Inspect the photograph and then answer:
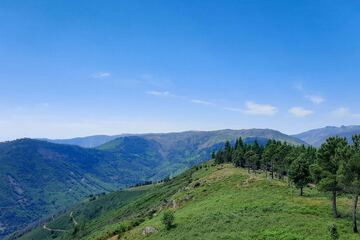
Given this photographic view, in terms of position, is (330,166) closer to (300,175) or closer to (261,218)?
(261,218)

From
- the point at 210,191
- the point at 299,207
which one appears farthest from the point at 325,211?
the point at 210,191

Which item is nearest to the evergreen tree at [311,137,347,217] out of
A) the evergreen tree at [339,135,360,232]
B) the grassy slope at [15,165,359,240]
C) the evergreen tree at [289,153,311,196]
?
the evergreen tree at [339,135,360,232]

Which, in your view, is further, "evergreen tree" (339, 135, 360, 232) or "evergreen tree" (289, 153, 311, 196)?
"evergreen tree" (289, 153, 311, 196)

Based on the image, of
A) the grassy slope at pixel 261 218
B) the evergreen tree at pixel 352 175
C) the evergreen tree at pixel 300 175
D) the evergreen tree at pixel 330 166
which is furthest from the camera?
the evergreen tree at pixel 300 175

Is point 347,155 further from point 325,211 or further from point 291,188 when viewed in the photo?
point 291,188

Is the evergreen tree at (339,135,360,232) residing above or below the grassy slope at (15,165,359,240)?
above

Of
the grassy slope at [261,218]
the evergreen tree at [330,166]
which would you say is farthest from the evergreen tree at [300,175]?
the evergreen tree at [330,166]

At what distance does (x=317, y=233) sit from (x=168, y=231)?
111ft

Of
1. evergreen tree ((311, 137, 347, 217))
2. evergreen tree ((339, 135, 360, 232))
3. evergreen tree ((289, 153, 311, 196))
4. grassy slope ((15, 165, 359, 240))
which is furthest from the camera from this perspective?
evergreen tree ((289, 153, 311, 196))

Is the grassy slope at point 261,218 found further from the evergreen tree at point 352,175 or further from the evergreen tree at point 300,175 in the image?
the evergreen tree at point 352,175

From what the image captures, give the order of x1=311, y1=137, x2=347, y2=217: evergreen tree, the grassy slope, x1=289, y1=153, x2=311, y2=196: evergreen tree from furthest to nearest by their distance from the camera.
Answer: x1=289, y1=153, x2=311, y2=196: evergreen tree → x1=311, y1=137, x2=347, y2=217: evergreen tree → the grassy slope

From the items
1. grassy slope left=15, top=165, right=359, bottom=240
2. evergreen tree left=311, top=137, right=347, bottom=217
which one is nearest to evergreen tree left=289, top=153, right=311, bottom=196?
grassy slope left=15, top=165, right=359, bottom=240

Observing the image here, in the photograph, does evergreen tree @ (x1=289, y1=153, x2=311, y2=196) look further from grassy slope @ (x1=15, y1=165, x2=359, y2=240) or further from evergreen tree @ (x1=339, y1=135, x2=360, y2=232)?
evergreen tree @ (x1=339, y1=135, x2=360, y2=232)

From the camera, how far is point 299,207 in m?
65.4
